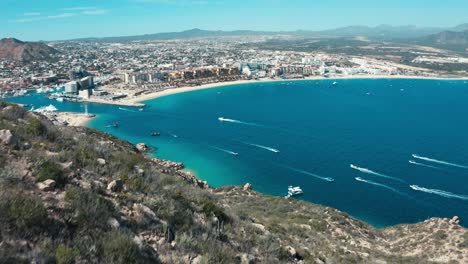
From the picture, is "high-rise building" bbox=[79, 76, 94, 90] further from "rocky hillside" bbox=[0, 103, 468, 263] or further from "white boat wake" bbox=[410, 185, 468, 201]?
"rocky hillside" bbox=[0, 103, 468, 263]

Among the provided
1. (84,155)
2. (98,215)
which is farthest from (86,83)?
(98,215)

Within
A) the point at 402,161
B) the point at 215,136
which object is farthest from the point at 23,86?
the point at 402,161

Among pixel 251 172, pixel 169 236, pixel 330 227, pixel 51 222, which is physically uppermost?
pixel 51 222

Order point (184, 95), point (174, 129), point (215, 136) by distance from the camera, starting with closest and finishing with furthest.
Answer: point (215, 136), point (174, 129), point (184, 95)

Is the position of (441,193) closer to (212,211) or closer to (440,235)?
(440,235)

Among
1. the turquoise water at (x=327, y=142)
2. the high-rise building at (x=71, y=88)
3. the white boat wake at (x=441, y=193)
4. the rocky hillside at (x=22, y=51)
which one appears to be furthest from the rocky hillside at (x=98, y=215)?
the rocky hillside at (x=22, y=51)

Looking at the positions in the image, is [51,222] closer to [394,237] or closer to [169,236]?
[169,236]
